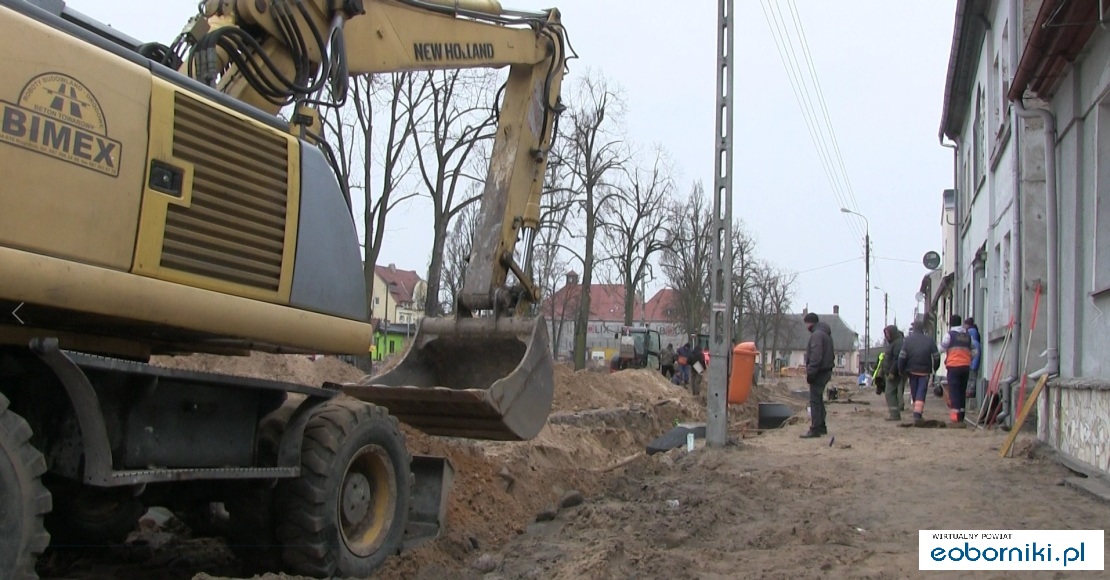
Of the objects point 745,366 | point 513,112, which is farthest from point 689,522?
point 745,366

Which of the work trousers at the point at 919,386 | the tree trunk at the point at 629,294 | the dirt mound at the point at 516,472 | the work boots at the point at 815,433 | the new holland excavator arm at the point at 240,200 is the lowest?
the dirt mound at the point at 516,472

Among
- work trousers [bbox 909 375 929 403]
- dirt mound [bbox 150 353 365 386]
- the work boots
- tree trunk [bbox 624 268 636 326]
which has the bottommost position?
the work boots

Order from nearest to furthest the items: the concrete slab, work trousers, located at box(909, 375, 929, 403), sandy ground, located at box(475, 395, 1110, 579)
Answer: sandy ground, located at box(475, 395, 1110, 579) → the concrete slab → work trousers, located at box(909, 375, 929, 403)

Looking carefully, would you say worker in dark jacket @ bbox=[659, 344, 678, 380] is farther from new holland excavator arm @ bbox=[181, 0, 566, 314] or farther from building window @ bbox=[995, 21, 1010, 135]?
new holland excavator arm @ bbox=[181, 0, 566, 314]

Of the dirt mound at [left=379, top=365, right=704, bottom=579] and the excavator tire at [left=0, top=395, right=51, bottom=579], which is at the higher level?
the excavator tire at [left=0, top=395, right=51, bottom=579]

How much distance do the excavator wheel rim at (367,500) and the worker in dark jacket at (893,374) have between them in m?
10.9

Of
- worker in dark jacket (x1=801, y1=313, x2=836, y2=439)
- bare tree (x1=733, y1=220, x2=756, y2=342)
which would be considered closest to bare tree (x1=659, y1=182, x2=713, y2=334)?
bare tree (x1=733, y1=220, x2=756, y2=342)

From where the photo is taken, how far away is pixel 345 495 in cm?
607

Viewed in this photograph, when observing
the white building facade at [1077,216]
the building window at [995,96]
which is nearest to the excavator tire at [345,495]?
the white building facade at [1077,216]

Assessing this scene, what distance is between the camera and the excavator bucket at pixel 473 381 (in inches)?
267

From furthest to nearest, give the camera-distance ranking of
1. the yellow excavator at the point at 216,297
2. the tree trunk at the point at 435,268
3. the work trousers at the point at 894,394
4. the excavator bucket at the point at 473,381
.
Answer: the tree trunk at the point at 435,268 → the work trousers at the point at 894,394 → the excavator bucket at the point at 473,381 → the yellow excavator at the point at 216,297

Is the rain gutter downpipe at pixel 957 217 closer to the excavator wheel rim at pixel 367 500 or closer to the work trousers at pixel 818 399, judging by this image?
the work trousers at pixel 818 399

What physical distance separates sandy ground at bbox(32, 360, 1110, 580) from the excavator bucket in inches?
37.3

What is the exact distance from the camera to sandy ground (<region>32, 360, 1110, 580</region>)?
5863 millimetres
